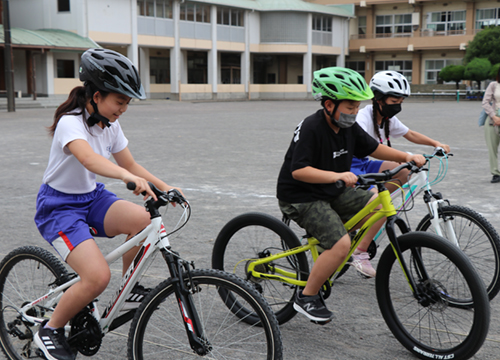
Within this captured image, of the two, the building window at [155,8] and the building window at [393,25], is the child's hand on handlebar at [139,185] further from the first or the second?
the building window at [393,25]

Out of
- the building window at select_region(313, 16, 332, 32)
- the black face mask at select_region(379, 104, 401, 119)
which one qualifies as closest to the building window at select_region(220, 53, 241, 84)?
the building window at select_region(313, 16, 332, 32)

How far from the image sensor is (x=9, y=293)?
10.6ft

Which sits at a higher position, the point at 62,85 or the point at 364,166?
the point at 62,85

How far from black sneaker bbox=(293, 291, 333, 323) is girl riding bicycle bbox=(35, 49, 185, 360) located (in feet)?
3.22

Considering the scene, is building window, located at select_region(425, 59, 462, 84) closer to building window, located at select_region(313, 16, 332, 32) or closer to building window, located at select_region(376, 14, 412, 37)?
building window, located at select_region(376, 14, 412, 37)

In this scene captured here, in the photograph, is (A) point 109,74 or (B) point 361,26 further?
(B) point 361,26

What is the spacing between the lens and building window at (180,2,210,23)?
Result: 153ft

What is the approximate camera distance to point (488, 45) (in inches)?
1676

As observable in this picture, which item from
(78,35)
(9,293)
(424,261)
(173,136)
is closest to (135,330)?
(9,293)

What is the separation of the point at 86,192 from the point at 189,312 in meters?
0.93

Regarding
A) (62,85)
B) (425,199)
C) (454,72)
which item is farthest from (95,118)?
(454,72)

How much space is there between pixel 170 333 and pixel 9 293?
38.5 inches

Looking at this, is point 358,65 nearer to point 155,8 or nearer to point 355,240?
point 155,8

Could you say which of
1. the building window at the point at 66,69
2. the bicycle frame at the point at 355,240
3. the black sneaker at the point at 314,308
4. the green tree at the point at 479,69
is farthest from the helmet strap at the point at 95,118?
the green tree at the point at 479,69
